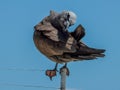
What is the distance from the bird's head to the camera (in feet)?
25.6

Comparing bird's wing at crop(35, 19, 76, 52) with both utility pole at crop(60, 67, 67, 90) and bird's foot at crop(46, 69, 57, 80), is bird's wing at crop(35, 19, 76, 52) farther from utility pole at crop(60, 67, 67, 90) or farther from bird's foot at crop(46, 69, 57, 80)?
bird's foot at crop(46, 69, 57, 80)

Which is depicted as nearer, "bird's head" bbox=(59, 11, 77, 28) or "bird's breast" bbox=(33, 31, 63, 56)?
"bird's breast" bbox=(33, 31, 63, 56)

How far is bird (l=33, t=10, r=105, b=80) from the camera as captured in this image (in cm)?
741

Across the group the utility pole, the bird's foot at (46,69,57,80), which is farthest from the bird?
the utility pole

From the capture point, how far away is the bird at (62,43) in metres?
7.41

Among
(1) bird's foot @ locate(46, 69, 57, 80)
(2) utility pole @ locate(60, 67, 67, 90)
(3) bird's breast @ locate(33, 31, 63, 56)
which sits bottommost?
(2) utility pole @ locate(60, 67, 67, 90)

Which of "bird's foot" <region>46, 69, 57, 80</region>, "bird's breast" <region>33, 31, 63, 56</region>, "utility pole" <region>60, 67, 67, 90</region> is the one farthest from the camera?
"bird's foot" <region>46, 69, 57, 80</region>

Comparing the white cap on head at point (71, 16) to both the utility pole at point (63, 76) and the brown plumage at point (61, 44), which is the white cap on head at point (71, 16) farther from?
the utility pole at point (63, 76)

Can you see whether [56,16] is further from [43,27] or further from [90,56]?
[90,56]

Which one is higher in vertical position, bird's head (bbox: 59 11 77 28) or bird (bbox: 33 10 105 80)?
bird's head (bbox: 59 11 77 28)

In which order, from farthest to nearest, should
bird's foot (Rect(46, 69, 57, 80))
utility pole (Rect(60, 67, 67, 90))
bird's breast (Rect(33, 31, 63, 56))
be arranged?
bird's foot (Rect(46, 69, 57, 80))
bird's breast (Rect(33, 31, 63, 56))
utility pole (Rect(60, 67, 67, 90))

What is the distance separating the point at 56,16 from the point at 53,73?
3.59 feet

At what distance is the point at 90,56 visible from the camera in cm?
746

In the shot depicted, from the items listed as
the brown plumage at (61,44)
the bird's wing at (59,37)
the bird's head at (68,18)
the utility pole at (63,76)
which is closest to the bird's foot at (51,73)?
the brown plumage at (61,44)
